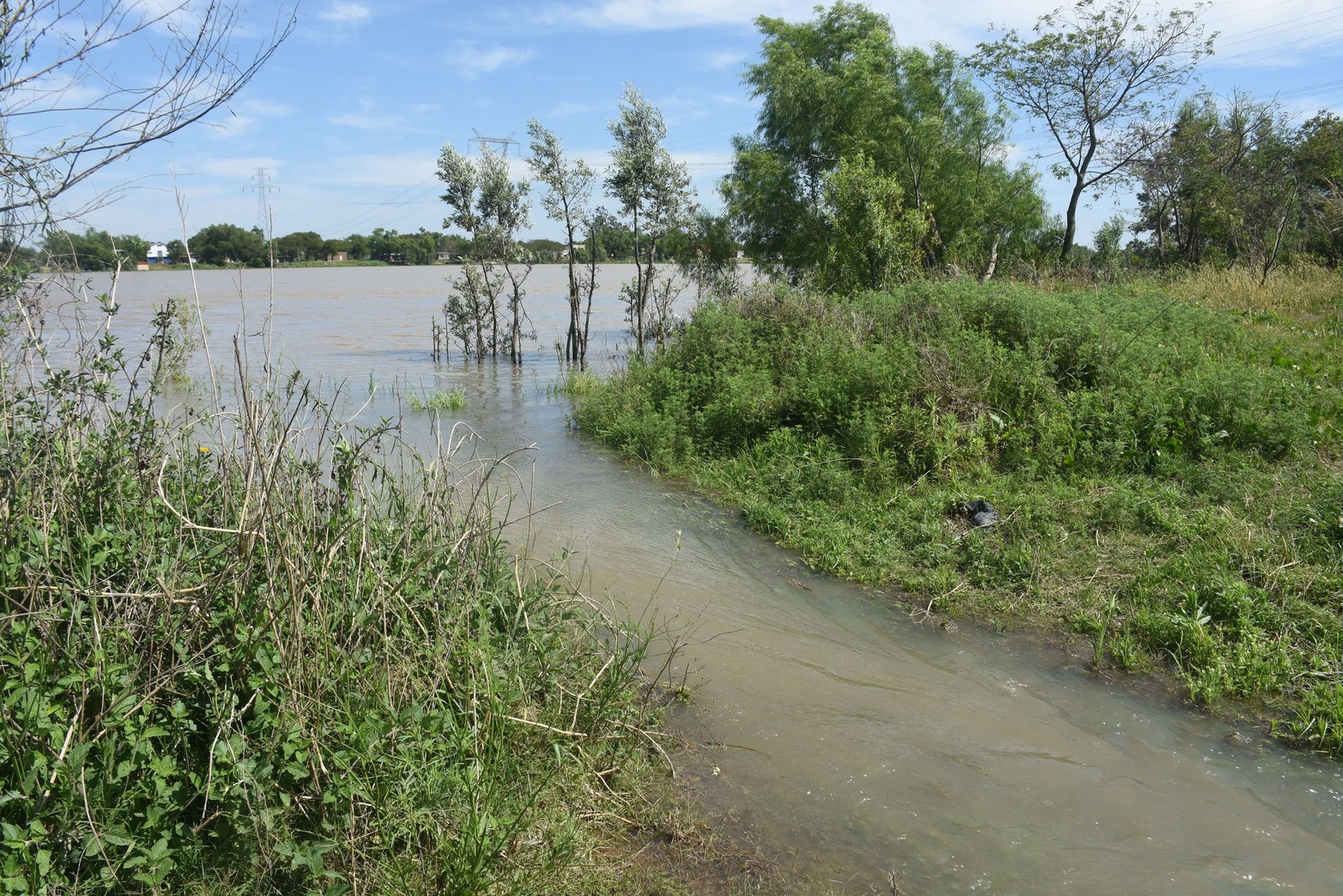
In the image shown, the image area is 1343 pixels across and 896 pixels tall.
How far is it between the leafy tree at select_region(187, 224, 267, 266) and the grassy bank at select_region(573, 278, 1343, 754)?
15.1 feet

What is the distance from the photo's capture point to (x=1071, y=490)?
286 inches

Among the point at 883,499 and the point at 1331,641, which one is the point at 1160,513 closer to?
the point at 1331,641

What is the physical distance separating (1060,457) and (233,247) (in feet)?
22.4

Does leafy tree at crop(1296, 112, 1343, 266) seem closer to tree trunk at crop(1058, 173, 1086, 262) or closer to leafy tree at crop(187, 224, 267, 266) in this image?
tree trunk at crop(1058, 173, 1086, 262)

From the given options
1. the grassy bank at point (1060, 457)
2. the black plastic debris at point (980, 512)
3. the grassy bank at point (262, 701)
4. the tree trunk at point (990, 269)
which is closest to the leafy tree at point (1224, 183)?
the tree trunk at point (990, 269)

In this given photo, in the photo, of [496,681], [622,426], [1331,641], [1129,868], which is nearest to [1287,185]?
[622,426]

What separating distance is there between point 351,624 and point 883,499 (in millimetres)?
5526

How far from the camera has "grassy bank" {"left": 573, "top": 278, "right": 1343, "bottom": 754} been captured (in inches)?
219

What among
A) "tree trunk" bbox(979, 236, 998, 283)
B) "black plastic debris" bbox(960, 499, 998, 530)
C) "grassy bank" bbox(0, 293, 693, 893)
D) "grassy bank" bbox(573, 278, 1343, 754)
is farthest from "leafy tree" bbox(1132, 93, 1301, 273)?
"grassy bank" bbox(0, 293, 693, 893)

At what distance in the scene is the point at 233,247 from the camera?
219 inches

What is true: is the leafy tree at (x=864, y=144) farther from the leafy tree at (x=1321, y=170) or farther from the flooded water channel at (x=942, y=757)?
the flooded water channel at (x=942, y=757)

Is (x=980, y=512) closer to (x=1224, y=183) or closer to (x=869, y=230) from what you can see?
(x=869, y=230)

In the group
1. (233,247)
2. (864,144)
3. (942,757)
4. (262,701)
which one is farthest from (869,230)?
(262,701)

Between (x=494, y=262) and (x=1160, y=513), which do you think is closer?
(x=1160, y=513)
